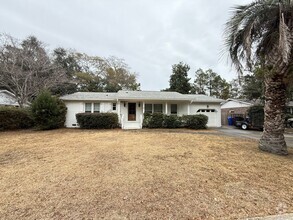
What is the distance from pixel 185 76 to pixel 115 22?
19986 millimetres

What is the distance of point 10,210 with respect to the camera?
3020 mm

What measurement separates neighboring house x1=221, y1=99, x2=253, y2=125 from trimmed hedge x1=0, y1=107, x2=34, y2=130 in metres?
22.2

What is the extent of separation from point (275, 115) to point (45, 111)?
14354 mm

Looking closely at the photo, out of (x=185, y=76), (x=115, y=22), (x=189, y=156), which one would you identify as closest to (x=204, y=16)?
(x=115, y=22)

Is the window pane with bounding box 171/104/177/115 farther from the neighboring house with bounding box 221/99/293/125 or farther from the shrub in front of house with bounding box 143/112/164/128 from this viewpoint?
the neighboring house with bounding box 221/99/293/125

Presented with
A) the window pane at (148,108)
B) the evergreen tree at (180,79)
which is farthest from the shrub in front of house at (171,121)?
the evergreen tree at (180,79)

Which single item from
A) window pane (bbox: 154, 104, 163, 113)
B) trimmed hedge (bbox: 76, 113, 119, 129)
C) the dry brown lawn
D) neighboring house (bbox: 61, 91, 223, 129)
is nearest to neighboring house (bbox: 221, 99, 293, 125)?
neighboring house (bbox: 61, 91, 223, 129)

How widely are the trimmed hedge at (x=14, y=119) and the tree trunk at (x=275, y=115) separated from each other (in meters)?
15.6

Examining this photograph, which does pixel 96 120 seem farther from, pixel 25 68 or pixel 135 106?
pixel 25 68

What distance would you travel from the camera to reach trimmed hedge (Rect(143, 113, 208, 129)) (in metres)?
15.0

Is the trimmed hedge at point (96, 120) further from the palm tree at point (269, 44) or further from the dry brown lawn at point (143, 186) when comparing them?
the palm tree at point (269, 44)

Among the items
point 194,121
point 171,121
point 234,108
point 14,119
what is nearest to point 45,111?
point 14,119

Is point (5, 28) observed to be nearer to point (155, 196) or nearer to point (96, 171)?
point (96, 171)

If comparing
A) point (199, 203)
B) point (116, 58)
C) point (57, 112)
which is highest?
point (116, 58)
